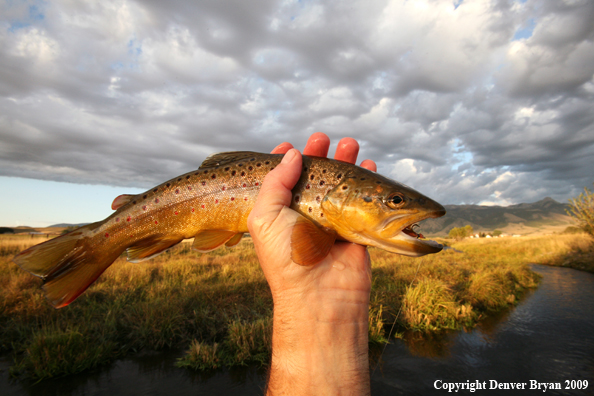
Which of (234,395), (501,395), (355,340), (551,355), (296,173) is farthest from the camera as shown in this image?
(551,355)

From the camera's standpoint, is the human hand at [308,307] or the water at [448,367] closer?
the human hand at [308,307]

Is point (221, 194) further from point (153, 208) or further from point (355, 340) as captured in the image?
point (355, 340)

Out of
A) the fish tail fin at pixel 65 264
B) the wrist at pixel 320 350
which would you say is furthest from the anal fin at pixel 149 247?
the wrist at pixel 320 350

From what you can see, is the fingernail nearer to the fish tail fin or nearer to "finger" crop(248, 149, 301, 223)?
"finger" crop(248, 149, 301, 223)

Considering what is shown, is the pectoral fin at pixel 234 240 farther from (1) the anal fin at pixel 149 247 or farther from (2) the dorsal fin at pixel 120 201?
(2) the dorsal fin at pixel 120 201

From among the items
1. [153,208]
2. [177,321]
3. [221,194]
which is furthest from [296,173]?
[177,321]

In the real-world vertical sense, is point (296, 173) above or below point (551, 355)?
above

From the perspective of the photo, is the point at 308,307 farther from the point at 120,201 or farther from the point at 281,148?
the point at 120,201
